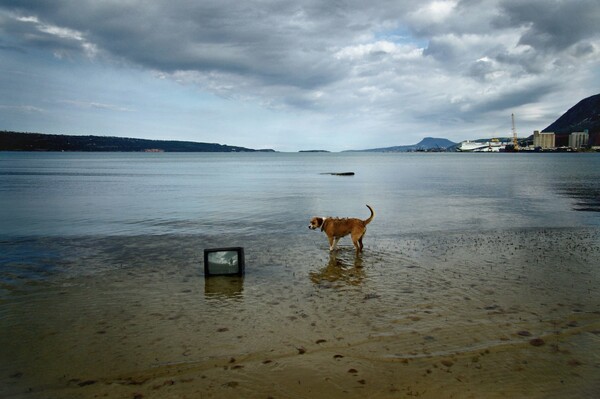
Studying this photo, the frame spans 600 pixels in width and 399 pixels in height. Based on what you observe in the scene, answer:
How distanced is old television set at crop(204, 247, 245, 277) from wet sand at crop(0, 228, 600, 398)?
1.09 ft

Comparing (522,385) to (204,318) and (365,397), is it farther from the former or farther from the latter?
(204,318)

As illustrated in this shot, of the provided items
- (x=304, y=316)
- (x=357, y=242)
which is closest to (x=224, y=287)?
(x=304, y=316)

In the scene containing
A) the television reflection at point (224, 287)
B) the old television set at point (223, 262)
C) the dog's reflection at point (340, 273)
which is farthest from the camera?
the old television set at point (223, 262)

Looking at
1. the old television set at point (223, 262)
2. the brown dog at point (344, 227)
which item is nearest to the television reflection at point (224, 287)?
the old television set at point (223, 262)

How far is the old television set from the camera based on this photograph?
1100 centimetres

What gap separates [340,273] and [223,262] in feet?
10.8

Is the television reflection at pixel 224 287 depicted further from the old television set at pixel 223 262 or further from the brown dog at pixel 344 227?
the brown dog at pixel 344 227

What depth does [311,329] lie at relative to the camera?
7621 mm

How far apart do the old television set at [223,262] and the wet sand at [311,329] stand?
0.33 metres

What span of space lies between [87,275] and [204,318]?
16.9ft

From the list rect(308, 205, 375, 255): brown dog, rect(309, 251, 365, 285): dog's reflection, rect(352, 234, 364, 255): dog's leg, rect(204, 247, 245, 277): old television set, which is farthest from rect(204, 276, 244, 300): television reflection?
rect(352, 234, 364, 255): dog's leg

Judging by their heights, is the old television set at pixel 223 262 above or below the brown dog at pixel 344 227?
below

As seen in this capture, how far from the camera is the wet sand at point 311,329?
5.88 metres

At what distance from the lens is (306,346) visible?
22.8 feet
